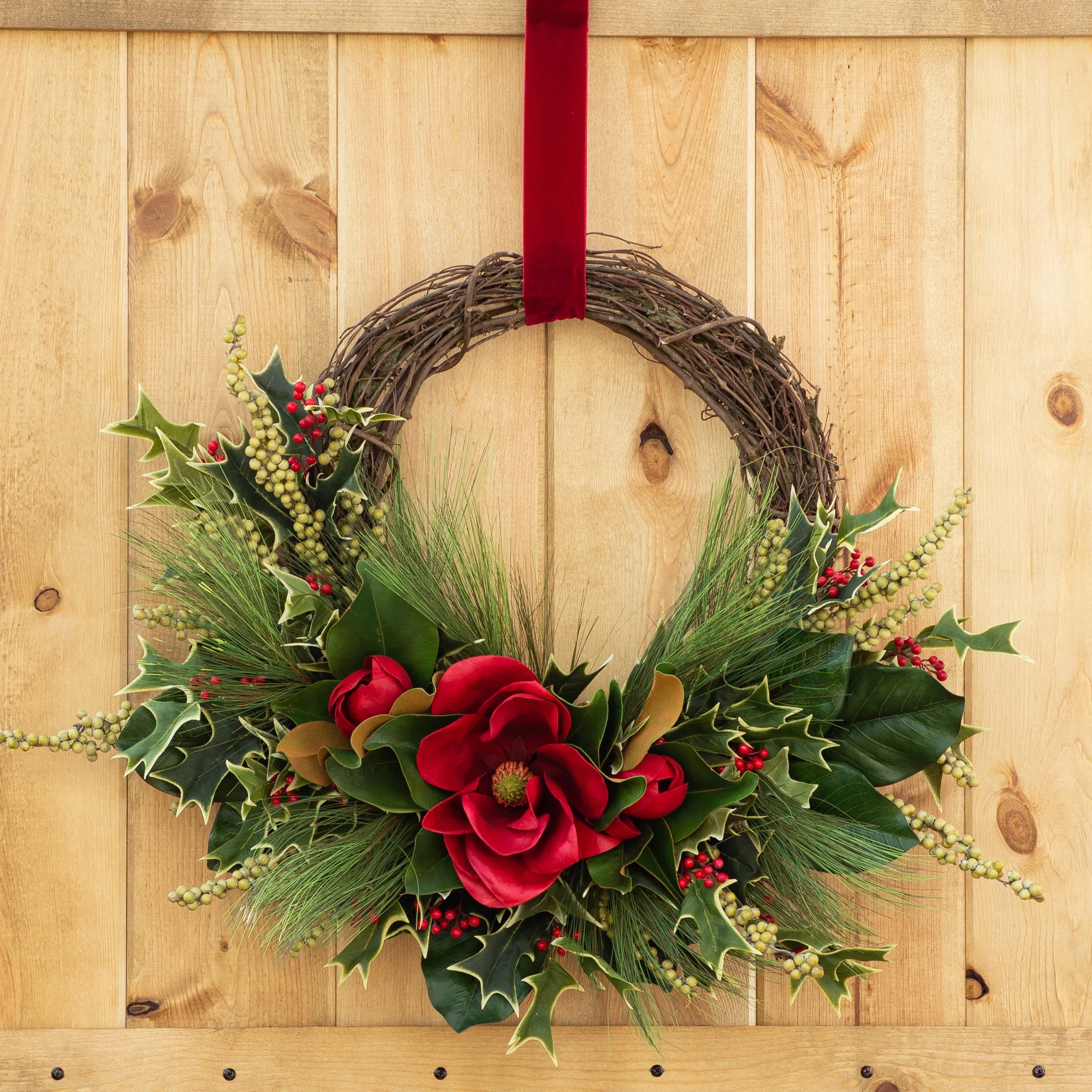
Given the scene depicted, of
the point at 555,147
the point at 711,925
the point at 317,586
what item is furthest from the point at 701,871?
the point at 555,147

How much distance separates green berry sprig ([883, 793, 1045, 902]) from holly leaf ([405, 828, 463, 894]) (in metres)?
0.37

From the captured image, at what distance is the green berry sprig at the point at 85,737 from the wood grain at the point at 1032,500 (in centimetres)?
78

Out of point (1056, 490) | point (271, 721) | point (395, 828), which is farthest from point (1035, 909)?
point (271, 721)

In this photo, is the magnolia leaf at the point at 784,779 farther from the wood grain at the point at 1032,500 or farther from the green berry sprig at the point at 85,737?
the green berry sprig at the point at 85,737

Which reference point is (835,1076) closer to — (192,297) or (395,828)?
(395,828)

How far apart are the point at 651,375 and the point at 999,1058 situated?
71cm

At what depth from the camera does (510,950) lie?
0.73 meters

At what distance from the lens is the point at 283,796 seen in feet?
2.40

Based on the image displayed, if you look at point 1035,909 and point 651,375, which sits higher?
point 651,375

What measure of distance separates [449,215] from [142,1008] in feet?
2.58

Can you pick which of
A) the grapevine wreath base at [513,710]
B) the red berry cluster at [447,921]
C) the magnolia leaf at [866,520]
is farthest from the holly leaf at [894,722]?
the red berry cluster at [447,921]

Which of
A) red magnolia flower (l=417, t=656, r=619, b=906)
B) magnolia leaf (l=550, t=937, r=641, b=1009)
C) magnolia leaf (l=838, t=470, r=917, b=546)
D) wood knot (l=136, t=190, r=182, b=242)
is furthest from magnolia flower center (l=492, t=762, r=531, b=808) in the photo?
wood knot (l=136, t=190, r=182, b=242)

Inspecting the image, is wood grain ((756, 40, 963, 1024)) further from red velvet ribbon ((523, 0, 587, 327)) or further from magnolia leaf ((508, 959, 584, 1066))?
magnolia leaf ((508, 959, 584, 1066))

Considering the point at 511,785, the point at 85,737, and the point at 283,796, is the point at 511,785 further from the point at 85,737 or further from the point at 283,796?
the point at 85,737
